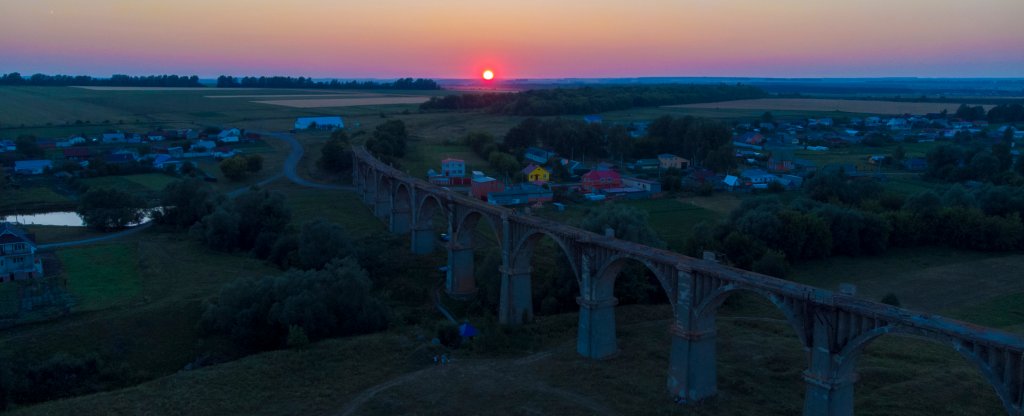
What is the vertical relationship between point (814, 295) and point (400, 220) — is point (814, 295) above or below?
above

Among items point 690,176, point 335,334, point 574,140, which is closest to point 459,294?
point 335,334

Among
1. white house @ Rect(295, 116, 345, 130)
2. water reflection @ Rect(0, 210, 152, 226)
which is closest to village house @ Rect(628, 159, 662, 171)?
water reflection @ Rect(0, 210, 152, 226)

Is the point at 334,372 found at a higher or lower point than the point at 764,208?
lower

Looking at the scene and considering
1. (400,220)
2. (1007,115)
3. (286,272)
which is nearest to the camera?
(286,272)

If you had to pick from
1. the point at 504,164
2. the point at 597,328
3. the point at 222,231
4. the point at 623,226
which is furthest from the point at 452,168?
the point at 597,328

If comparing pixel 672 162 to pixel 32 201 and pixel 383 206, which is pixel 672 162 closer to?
pixel 383 206

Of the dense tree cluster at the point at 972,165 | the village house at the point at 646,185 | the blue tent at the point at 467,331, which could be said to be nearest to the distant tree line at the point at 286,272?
the blue tent at the point at 467,331

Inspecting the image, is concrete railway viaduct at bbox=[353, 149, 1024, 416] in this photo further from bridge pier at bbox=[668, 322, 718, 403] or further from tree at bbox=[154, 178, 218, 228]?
tree at bbox=[154, 178, 218, 228]

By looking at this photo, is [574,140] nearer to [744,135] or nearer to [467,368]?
[744,135]
